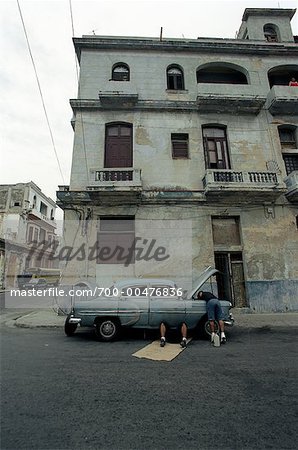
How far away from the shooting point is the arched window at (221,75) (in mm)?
14945

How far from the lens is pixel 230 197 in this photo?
38.8ft

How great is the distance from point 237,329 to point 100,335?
4661mm

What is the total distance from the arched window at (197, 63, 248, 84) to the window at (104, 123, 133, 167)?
20.2ft

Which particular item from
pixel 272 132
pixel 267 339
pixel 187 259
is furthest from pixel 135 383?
pixel 272 132

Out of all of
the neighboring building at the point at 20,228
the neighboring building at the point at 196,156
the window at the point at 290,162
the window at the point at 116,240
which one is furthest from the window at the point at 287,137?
the neighboring building at the point at 20,228

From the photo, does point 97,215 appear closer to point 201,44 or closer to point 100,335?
point 100,335

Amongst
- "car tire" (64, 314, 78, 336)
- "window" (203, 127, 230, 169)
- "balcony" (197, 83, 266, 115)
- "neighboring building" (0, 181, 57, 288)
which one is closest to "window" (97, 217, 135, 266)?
"car tire" (64, 314, 78, 336)

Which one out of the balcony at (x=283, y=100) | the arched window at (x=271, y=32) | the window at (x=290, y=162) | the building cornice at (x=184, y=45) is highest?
the arched window at (x=271, y=32)

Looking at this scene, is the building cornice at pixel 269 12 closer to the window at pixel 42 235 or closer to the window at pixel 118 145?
the window at pixel 118 145

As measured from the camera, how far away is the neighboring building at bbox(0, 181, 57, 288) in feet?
91.4

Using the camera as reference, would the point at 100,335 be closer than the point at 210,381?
No

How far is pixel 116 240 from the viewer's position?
38.0 feet

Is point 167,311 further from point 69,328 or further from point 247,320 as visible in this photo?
point 247,320

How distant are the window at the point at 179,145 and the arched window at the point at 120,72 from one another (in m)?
4.72
